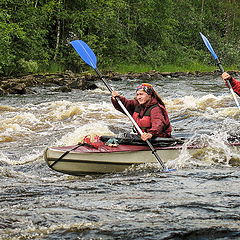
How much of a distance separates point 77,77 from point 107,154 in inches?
576

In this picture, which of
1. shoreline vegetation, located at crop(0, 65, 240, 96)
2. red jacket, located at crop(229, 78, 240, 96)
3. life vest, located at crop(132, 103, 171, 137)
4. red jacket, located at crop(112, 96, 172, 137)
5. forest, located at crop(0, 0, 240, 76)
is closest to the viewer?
red jacket, located at crop(112, 96, 172, 137)

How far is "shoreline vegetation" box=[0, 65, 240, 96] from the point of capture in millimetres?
15961

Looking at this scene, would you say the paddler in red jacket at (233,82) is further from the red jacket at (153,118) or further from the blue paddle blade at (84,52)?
the blue paddle blade at (84,52)

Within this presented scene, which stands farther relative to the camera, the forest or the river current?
the forest

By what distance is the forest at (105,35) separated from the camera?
68.8ft

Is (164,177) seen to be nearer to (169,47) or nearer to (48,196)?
(48,196)

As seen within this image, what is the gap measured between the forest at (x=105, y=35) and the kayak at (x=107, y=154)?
39.7 ft

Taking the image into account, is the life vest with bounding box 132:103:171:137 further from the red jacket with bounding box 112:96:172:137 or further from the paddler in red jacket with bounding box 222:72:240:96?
the paddler in red jacket with bounding box 222:72:240:96

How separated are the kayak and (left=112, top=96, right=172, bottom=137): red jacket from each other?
0.60 feet

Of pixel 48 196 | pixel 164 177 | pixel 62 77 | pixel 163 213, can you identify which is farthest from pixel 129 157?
pixel 62 77

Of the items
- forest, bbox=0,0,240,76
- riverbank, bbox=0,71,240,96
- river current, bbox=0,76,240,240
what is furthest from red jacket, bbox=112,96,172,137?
forest, bbox=0,0,240,76

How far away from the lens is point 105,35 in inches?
1063

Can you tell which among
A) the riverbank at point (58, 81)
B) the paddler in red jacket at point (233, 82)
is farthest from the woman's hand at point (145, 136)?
the riverbank at point (58, 81)

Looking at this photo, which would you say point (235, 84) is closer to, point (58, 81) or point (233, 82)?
point (233, 82)
